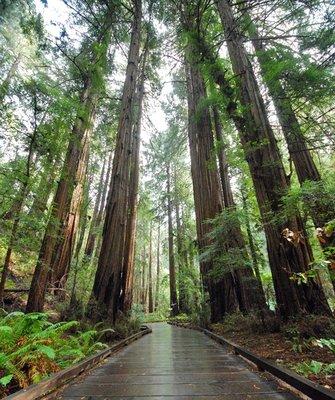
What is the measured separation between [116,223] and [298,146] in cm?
533

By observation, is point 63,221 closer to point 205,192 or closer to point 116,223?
point 116,223

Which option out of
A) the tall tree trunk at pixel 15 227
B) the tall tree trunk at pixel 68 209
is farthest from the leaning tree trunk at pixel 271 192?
the tall tree trunk at pixel 15 227

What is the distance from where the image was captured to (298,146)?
821cm

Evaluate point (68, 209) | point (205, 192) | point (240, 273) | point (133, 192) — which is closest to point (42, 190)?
point (68, 209)

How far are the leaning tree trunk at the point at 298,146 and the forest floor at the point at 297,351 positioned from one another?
0.96 metres

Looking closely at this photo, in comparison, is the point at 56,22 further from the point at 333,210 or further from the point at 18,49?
the point at 18,49

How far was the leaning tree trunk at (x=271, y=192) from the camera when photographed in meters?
5.02

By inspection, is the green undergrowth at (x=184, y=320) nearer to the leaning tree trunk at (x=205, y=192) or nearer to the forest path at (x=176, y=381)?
the leaning tree trunk at (x=205, y=192)

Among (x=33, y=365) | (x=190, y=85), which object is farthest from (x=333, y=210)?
(x=190, y=85)

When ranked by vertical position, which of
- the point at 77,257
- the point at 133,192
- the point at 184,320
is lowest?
the point at 184,320

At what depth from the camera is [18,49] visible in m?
19.2

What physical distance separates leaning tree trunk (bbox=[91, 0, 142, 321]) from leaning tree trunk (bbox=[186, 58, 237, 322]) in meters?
2.18

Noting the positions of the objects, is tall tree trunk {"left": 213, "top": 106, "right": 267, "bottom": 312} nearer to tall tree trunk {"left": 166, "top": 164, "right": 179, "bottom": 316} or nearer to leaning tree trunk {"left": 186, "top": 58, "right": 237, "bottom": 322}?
leaning tree trunk {"left": 186, "top": 58, "right": 237, "bottom": 322}

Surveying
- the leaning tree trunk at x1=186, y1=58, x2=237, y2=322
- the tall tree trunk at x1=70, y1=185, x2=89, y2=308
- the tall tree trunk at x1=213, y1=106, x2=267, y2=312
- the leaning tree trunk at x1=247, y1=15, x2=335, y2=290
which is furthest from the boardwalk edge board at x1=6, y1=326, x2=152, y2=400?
the leaning tree trunk at x1=186, y1=58, x2=237, y2=322
